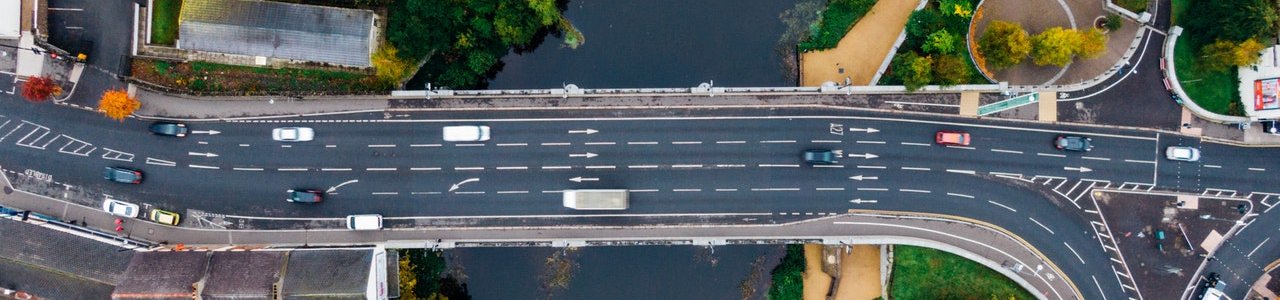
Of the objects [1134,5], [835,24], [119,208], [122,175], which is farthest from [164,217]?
[1134,5]

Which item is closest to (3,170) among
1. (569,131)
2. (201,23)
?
(201,23)

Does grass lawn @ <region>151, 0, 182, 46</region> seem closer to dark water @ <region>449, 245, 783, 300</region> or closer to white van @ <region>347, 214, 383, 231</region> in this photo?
white van @ <region>347, 214, 383, 231</region>

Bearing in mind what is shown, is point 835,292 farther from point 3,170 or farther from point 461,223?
point 3,170

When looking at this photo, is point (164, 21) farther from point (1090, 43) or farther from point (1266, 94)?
point (1266, 94)

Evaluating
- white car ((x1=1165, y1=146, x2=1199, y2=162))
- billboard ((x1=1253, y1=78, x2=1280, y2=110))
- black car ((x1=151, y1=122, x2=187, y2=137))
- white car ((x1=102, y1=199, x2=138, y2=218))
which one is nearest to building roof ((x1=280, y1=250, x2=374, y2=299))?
black car ((x1=151, y1=122, x2=187, y2=137))

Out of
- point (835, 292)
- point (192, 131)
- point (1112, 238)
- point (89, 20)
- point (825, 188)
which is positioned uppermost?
point (89, 20)
